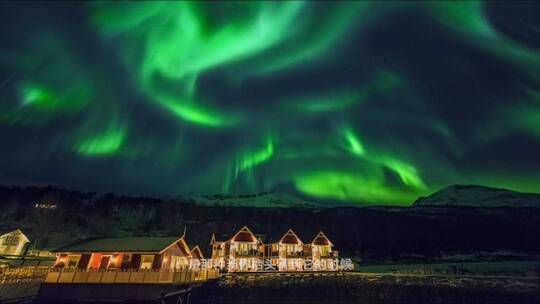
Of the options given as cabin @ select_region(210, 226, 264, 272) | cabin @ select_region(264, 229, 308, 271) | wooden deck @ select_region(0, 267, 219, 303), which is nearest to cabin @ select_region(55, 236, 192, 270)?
wooden deck @ select_region(0, 267, 219, 303)

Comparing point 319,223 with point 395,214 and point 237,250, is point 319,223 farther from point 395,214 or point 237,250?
point 237,250

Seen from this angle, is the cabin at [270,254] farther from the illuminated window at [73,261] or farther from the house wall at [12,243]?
the house wall at [12,243]

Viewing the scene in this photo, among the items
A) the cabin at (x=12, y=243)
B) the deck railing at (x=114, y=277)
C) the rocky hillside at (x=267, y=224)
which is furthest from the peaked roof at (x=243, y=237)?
the cabin at (x=12, y=243)

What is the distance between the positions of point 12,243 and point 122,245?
47.8 metres

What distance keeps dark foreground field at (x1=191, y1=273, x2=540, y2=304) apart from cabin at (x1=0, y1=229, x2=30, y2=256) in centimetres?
5359

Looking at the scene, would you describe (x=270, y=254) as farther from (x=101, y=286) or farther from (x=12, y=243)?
(x=12, y=243)

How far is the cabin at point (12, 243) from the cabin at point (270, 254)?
4881 cm

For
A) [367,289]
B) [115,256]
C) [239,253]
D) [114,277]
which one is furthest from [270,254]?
[114,277]

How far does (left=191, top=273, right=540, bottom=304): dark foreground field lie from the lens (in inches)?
1896

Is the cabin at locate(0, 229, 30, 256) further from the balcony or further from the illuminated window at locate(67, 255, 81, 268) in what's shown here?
the balcony

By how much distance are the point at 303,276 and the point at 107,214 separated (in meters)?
106

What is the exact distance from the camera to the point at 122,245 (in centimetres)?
4553

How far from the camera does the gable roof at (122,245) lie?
4356 centimetres

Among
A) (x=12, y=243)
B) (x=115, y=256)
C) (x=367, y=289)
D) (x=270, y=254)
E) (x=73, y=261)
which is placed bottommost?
(x=367, y=289)
